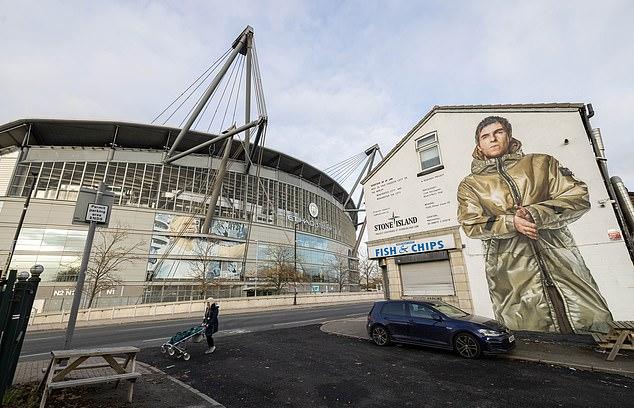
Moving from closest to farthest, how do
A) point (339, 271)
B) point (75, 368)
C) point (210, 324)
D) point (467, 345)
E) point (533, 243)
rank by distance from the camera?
point (75, 368), point (467, 345), point (210, 324), point (533, 243), point (339, 271)

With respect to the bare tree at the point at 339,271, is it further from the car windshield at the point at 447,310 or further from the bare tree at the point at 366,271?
the car windshield at the point at 447,310

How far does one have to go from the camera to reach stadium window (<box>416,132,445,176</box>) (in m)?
13.9

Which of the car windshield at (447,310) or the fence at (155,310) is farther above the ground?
the car windshield at (447,310)

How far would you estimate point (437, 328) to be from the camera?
28.4 ft

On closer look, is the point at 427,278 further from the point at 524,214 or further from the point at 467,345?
the point at 467,345

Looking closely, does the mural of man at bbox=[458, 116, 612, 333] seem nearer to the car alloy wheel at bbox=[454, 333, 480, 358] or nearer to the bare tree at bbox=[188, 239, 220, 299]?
the car alloy wheel at bbox=[454, 333, 480, 358]

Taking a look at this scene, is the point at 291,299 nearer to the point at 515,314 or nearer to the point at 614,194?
the point at 515,314

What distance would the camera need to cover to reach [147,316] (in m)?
25.5

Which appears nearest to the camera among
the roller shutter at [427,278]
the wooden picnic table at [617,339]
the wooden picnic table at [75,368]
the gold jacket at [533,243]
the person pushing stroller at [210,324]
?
the wooden picnic table at [75,368]

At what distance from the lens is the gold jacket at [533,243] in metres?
10.0

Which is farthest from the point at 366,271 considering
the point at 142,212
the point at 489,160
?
the point at 489,160

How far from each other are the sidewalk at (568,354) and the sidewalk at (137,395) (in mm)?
7950

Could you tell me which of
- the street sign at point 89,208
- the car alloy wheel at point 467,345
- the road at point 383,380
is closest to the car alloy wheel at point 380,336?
the road at point 383,380

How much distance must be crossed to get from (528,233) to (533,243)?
0.39 m
